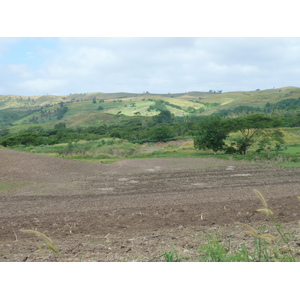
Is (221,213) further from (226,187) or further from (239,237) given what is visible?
(226,187)

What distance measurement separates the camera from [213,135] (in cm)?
2359

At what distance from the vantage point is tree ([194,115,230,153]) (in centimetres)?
2366

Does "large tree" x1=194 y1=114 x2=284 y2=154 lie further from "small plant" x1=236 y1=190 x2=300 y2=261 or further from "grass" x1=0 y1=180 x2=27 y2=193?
"small plant" x1=236 y1=190 x2=300 y2=261

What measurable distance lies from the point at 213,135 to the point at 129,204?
590 inches

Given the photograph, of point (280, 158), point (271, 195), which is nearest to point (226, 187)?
point (271, 195)

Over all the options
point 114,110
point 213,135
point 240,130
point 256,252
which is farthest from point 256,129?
point 114,110

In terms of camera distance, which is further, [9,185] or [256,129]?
[256,129]

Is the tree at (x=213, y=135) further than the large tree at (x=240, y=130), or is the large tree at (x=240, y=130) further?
the tree at (x=213, y=135)

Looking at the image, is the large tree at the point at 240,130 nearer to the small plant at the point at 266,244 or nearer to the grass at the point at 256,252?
the grass at the point at 256,252

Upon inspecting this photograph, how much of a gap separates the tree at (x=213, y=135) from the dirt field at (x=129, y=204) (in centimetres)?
457

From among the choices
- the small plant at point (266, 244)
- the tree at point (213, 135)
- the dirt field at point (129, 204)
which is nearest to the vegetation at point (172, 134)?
the tree at point (213, 135)

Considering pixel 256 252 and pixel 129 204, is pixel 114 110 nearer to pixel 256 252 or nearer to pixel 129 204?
pixel 129 204

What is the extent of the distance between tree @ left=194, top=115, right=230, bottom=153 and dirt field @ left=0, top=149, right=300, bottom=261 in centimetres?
457

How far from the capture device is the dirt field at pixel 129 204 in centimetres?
524
